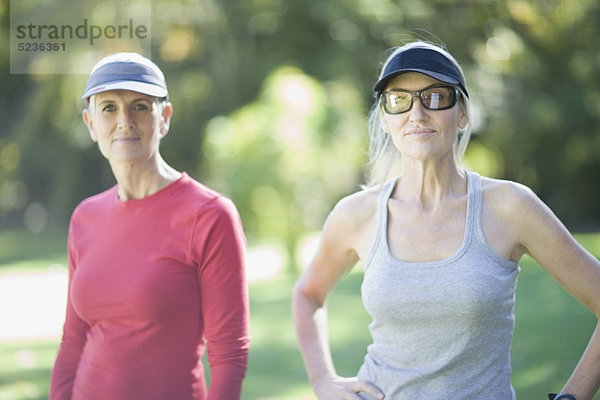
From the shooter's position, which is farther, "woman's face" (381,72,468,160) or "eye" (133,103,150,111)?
"eye" (133,103,150,111)

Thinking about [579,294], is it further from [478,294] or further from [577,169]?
[577,169]

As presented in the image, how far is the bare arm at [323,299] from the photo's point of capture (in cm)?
287

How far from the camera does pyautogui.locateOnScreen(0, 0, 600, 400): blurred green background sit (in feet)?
41.5

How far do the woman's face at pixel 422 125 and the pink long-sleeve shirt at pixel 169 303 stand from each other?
65cm

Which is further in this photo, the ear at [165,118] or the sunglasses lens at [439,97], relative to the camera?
the ear at [165,118]

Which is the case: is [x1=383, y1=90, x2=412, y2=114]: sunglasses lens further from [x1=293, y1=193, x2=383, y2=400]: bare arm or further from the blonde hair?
[x1=293, y1=193, x2=383, y2=400]: bare arm

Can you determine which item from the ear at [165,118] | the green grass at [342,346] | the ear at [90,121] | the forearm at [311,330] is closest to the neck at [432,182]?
the forearm at [311,330]

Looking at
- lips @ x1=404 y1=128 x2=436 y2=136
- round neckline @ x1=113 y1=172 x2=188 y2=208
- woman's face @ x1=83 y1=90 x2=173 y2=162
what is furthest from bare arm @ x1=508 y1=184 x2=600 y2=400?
woman's face @ x1=83 y1=90 x2=173 y2=162

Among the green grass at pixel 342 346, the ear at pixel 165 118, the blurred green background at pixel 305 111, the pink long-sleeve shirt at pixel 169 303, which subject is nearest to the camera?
the pink long-sleeve shirt at pixel 169 303

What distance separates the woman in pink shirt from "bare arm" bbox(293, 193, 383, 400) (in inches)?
11.2

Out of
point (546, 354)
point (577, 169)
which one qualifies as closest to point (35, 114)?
point (577, 169)

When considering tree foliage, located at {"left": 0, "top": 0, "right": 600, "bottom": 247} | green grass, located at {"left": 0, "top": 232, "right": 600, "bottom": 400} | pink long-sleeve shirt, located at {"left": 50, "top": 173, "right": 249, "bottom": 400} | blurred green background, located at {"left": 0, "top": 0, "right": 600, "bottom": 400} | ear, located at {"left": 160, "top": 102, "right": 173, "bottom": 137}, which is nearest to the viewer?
pink long-sleeve shirt, located at {"left": 50, "top": 173, "right": 249, "bottom": 400}

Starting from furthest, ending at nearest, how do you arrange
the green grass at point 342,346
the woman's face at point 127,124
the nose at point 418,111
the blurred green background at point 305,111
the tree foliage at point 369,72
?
1. the tree foliage at point 369,72
2. the blurred green background at point 305,111
3. the green grass at point 342,346
4. the woman's face at point 127,124
5. the nose at point 418,111

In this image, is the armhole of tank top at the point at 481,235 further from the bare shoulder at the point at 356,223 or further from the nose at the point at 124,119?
the nose at the point at 124,119
